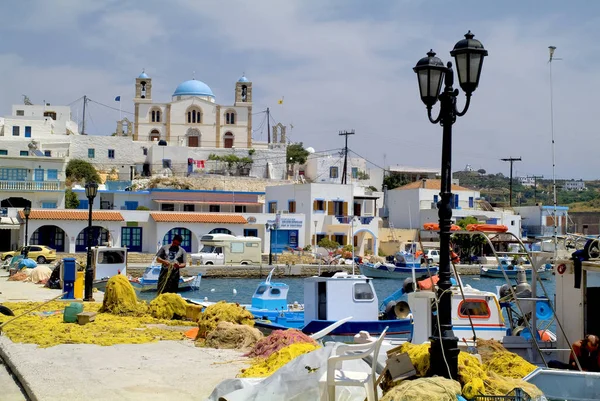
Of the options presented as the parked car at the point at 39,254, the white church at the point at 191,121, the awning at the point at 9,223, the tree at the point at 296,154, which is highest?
the white church at the point at 191,121

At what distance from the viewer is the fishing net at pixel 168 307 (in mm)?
16219

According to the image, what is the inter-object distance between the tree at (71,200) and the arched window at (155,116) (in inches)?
1053

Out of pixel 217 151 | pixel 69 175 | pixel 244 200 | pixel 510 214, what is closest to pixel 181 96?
pixel 217 151

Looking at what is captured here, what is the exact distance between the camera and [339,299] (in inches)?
695

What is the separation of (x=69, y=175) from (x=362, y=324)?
2440 inches

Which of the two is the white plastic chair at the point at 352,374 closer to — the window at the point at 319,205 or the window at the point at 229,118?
the window at the point at 319,205

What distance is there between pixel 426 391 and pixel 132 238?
1874 inches

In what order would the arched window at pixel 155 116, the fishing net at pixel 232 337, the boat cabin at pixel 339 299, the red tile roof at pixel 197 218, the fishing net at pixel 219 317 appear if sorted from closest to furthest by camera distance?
the fishing net at pixel 232 337
the fishing net at pixel 219 317
the boat cabin at pixel 339 299
the red tile roof at pixel 197 218
the arched window at pixel 155 116

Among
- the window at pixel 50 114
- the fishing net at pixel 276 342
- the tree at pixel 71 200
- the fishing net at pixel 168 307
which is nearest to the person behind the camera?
the fishing net at pixel 276 342

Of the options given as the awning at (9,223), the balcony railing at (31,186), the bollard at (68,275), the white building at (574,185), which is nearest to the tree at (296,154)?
the balcony railing at (31,186)

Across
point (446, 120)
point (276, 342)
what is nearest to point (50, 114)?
point (276, 342)

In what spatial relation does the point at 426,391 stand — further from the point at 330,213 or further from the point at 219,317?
the point at 330,213

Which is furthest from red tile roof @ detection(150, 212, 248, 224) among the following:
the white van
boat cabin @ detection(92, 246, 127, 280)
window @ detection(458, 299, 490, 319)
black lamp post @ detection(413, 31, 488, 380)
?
black lamp post @ detection(413, 31, 488, 380)

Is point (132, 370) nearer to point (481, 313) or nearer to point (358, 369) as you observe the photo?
point (358, 369)
